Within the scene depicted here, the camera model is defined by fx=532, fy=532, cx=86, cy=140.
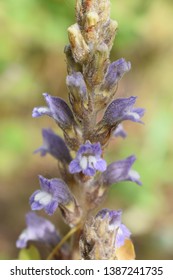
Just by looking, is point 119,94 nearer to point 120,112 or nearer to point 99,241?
point 120,112

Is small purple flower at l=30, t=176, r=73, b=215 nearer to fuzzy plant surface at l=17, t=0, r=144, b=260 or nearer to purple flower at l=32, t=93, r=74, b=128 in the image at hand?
fuzzy plant surface at l=17, t=0, r=144, b=260

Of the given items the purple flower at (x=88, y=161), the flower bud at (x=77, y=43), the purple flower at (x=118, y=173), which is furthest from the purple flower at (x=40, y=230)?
the flower bud at (x=77, y=43)

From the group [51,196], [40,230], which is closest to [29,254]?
[40,230]

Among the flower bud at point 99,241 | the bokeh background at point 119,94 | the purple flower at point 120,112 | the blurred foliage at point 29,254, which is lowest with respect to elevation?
the flower bud at point 99,241

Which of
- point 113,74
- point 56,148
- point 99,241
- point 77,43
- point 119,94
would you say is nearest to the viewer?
point 99,241

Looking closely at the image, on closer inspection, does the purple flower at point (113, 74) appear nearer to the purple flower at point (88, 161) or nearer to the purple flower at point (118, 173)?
the purple flower at point (88, 161)

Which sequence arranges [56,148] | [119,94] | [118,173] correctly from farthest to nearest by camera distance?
1. [119,94]
2. [56,148]
3. [118,173]
